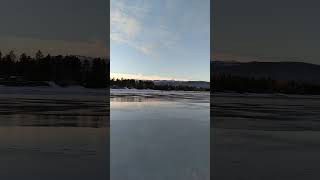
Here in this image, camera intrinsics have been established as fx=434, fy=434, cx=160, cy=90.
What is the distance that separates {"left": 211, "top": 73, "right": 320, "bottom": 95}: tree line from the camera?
14602 mm

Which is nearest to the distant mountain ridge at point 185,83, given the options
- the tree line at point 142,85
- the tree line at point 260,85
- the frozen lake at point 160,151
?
the tree line at point 142,85

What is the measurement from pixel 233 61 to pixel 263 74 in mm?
1168

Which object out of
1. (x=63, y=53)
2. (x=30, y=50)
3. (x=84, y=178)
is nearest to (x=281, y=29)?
(x=63, y=53)

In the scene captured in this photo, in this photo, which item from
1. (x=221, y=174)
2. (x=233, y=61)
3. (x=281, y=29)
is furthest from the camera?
(x=233, y=61)

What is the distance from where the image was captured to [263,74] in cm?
1488

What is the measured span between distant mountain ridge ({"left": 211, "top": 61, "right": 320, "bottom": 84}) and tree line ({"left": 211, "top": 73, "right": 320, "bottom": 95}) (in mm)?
267

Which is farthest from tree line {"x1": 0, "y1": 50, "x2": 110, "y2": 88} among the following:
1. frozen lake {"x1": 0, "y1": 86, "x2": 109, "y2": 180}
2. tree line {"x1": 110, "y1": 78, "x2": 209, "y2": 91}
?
tree line {"x1": 110, "y1": 78, "x2": 209, "y2": 91}

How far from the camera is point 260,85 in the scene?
631 inches

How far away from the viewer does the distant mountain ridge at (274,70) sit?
528 inches

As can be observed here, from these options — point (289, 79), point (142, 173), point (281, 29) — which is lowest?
point (142, 173)

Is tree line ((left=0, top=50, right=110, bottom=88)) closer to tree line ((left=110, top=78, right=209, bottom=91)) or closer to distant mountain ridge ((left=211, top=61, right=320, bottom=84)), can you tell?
distant mountain ridge ((left=211, top=61, right=320, bottom=84))

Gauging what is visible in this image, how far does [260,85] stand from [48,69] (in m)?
7.59

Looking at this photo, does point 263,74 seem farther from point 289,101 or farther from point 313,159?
point 313,159

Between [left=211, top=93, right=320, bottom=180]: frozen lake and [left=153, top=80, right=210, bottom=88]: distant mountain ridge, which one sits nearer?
[left=211, top=93, right=320, bottom=180]: frozen lake
